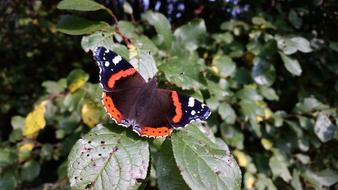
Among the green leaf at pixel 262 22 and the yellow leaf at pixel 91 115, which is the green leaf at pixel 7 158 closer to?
the yellow leaf at pixel 91 115

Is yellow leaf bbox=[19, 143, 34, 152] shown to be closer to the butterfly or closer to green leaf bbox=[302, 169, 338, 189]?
the butterfly

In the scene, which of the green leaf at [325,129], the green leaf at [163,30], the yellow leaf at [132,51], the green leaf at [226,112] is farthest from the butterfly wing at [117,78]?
the green leaf at [325,129]

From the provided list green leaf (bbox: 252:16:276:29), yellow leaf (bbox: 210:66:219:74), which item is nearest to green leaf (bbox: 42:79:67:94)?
yellow leaf (bbox: 210:66:219:74)

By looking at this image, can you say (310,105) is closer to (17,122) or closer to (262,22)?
(262,22)

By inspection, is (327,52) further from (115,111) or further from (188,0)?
(115,111)

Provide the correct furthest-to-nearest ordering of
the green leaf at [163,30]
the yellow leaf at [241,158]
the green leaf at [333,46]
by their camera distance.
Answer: the yellow leaf at [241,158], the green leaf at [333,46], the green leaf at [163,30]

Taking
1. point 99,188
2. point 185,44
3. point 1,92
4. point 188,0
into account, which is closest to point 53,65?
point 1,92

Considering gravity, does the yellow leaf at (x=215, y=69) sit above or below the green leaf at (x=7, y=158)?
above
